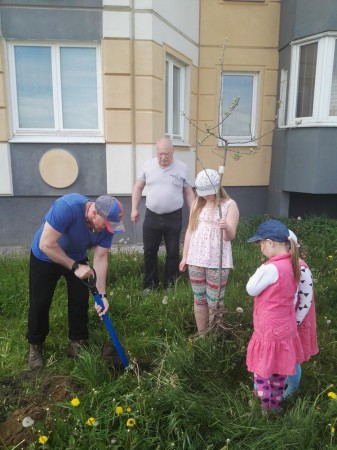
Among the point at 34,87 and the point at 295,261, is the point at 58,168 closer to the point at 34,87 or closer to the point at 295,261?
the point at 34,87

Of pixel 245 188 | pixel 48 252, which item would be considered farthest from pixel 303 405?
pixel 245 188

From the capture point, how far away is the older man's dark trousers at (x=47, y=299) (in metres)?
2.77

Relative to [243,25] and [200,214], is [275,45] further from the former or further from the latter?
[200,214]

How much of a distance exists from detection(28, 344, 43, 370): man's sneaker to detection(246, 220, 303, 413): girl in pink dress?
5.25ft

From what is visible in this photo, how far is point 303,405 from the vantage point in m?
2.27

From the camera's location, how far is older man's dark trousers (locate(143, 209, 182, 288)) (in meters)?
4.25

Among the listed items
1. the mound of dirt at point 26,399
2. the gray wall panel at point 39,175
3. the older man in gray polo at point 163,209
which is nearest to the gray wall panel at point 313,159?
the older man in gray polo at point 163,209

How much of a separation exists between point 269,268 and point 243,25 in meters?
6.52

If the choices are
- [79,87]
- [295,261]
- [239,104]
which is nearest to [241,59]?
[239,104]

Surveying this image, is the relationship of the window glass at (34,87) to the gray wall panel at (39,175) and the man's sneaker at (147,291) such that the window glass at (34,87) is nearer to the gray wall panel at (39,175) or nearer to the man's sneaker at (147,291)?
the gray wall panel at (39,175)

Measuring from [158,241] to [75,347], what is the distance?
162 cm

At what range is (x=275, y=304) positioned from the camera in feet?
7.17

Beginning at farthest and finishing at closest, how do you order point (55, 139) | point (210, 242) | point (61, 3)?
1. point (55, 139)
2. point (61, 3)
3. point (210, 242)

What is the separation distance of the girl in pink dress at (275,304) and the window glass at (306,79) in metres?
5.36
